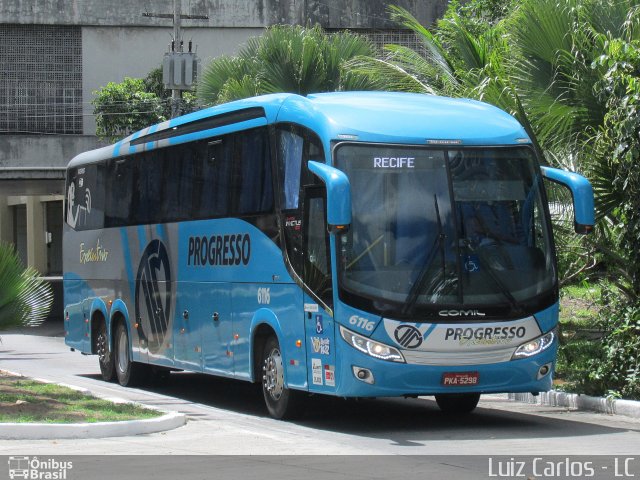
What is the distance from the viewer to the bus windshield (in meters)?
12.3

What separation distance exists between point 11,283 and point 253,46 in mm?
12750

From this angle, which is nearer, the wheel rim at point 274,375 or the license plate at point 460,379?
the license plate at point 460,379

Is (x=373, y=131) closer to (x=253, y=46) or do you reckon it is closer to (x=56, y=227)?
(x=253, y=46)

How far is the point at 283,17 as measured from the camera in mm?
42219

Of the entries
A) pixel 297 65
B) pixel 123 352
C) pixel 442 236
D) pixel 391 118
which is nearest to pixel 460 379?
pixel 442 236

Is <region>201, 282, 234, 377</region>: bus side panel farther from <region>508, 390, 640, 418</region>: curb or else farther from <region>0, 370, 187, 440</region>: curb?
<region>508, 390, 640, 418</region>: curb

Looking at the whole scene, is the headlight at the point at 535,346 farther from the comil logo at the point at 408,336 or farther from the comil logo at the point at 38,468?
the comil logo at the point at 38,468

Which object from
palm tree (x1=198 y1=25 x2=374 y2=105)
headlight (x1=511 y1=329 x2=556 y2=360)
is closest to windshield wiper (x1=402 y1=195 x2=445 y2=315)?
headlight (x1=511 y1=329 x2=556 y2=360)

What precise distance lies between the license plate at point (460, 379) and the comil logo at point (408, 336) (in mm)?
472

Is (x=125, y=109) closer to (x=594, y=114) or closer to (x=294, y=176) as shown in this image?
(x=594, y=114)

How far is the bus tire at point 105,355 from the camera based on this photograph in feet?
66.2

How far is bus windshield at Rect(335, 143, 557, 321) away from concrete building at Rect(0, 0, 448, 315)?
1191 inches

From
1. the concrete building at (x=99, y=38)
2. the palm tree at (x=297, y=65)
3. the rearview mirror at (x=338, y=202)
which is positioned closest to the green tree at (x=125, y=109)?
the concrete building at (x=99, y=38)

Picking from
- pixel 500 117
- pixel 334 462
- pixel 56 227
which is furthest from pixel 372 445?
pixel 56 227
